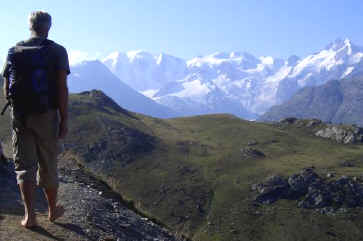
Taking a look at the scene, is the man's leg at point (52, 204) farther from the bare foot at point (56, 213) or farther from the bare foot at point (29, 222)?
the bare foot at point (29, 222)

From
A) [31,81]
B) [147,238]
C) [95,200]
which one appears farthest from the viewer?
[95,200]

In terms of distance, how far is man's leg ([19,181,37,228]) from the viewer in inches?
469

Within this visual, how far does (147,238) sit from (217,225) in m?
143

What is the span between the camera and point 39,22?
1169 cm

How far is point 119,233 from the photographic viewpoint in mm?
16203

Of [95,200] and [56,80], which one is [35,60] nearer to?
[56,80]

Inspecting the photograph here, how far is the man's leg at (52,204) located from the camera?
12573 millimetres

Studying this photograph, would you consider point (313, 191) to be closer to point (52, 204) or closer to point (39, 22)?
point (52, 204)

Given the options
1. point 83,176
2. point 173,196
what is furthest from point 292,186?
point 83,176

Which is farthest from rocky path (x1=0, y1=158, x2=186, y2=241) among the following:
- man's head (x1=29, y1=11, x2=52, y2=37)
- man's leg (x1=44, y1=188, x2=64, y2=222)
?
man's head (x1=29, y1=11, x2=52, y2=37)

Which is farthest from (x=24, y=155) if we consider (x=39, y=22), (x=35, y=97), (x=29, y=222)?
(x=39, y=22)

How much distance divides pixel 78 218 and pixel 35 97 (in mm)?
5555

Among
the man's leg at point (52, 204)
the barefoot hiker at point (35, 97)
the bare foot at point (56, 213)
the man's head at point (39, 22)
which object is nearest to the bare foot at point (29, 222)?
the barefoot hiker at point (35, 97)

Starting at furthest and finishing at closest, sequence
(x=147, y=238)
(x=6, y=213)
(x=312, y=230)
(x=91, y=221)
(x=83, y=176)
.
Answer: (x=312, y=230) < (x=83, y=176) < (x=147, y=238) < (x=91, y=221) < (x=6, y=213)
